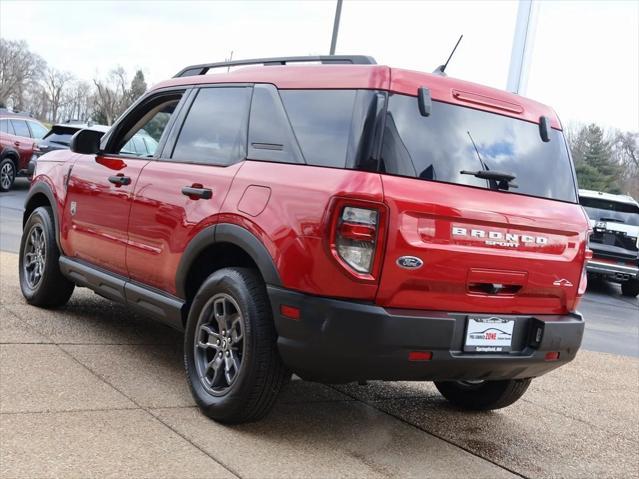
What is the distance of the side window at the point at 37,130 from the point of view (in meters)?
19.4

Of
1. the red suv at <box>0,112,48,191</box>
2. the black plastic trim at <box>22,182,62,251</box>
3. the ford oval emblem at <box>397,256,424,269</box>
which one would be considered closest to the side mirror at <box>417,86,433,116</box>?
the ford oval emblem at <box>397,256,424,269</box>

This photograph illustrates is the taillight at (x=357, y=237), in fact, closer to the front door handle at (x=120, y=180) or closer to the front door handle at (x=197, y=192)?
the front door handle at (x=197, y=192)

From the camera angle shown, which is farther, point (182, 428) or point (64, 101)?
point (64, 101)

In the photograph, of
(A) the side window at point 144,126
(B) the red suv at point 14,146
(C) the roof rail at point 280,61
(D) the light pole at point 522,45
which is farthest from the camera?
(B) the red suv at point 14,146

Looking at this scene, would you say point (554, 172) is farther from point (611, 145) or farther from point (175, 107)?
point (611, 145)

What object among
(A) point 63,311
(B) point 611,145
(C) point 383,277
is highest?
(B) point 611,145

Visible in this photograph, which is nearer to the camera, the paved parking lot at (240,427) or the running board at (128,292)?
the paved parking lot at (240,427)

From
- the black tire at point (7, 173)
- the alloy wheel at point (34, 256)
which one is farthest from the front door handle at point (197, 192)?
the black tire at point (7, 173)

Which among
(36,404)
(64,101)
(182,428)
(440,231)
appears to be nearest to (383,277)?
(440,231)

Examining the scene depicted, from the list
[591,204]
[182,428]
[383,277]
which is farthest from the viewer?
[591,204]

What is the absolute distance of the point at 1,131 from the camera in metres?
18.2

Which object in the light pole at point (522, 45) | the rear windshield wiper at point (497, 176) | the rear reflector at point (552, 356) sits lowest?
the rear reflector at point (552, 356)

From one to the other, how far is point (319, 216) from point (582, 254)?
1581 mm

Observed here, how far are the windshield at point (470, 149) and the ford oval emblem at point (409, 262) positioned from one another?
0.40m
